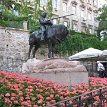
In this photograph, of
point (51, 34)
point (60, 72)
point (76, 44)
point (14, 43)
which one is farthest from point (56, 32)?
point (76, 44)

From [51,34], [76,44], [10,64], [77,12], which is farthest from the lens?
[77,12]

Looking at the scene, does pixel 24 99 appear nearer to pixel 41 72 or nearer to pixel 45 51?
pixel 41 72

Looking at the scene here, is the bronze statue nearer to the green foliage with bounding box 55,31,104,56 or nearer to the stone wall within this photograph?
the stone wall

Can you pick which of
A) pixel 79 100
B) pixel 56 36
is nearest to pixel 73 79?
pixel 56 36

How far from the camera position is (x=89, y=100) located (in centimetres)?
695

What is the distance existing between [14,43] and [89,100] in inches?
963

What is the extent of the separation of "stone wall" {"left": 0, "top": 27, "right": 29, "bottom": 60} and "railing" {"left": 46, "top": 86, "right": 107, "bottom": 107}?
2231cm

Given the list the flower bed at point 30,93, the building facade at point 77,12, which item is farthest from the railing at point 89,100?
the building facade at point 77,12

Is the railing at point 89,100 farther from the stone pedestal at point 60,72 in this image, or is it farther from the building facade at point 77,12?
the building facade at point 77,12

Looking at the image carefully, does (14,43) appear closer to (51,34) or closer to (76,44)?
(76,44)

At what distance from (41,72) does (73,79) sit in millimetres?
1211

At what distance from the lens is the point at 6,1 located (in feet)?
31.9

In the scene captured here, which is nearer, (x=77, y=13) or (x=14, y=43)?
(x=14, y=43)

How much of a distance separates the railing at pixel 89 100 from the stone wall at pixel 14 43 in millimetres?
22313
